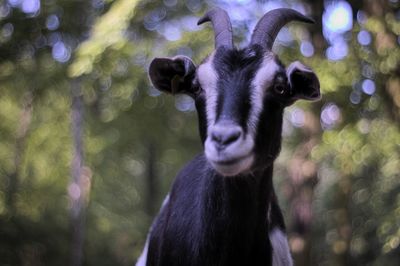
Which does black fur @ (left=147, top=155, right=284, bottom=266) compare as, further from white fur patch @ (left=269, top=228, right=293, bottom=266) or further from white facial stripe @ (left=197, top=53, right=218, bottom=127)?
white facial stripe @ (left=197, top=53, right=218, bottom=127)

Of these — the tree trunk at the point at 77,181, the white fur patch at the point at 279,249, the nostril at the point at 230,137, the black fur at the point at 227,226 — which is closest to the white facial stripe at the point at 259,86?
the nostril at the point at 230,137

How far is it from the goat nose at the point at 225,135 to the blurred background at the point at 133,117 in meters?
4.44

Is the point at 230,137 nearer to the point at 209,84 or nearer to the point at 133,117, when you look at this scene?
the point at 209,84

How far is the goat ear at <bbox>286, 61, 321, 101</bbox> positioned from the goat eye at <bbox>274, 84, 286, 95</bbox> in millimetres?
93

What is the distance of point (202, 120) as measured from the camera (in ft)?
14.3

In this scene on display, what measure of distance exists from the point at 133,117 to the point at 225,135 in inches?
345

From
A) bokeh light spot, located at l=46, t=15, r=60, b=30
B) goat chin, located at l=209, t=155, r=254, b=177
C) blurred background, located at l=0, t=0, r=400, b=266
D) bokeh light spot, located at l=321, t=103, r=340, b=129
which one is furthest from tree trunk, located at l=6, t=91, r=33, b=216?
goat chin, located at l=209, t=155, r=254, b=177

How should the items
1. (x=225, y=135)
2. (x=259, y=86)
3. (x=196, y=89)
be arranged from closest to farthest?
(x=225, y=135) → (x=259, y=86) → (x=196, y=89)

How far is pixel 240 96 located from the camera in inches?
163

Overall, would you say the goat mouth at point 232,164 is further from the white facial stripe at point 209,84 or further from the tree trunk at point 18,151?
the tree trunk at point 18,151

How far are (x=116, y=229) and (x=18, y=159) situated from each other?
3.50 meters

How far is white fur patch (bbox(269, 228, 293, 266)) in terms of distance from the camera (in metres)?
5.10

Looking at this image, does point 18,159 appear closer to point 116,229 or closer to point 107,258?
point 116,229

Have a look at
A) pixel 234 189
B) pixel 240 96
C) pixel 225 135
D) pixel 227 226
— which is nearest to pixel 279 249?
pixel 227 226
